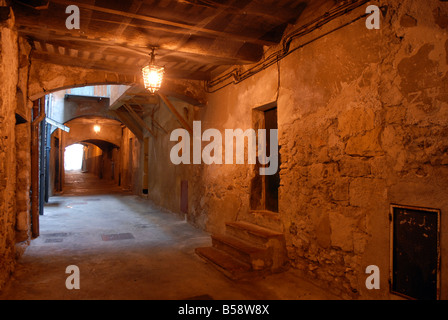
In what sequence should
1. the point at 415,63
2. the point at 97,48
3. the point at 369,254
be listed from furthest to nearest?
the point at 97,48 < the point at 369,254 < the point at 415,63

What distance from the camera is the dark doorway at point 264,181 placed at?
16.6ft

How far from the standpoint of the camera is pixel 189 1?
3.46m

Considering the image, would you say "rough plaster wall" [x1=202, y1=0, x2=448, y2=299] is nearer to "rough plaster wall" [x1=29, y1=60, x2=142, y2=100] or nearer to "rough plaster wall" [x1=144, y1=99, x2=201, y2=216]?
"rough plaster wall" [x1=29, y1=60, x2=142, y2=100]

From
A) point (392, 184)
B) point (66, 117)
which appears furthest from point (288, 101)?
point (66, 117)

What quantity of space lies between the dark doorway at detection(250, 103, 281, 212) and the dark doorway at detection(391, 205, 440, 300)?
2304 millimetres

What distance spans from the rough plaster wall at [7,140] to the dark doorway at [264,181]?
11.4 ft

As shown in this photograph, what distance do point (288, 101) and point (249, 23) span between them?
46.0 inches

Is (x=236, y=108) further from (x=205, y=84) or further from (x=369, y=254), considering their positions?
(x=369, y=254)

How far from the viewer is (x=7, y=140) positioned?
12.4 ft

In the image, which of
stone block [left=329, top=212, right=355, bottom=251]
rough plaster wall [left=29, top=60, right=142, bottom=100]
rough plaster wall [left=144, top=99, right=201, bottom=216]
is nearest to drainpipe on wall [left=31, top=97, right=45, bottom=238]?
rough plaster wall [left=29, top=60, right=142, bottom=100]

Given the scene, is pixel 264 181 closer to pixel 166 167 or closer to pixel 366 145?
pixel 366 145

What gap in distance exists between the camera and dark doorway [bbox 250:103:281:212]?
5.06 m

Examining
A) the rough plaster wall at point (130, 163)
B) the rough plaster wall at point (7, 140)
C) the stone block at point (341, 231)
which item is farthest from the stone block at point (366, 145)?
the rough plaster wall at point (130, 163)

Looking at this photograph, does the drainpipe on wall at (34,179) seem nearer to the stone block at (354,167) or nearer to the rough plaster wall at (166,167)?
the rough plaster wall at (166,167)
